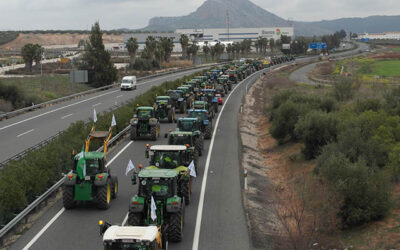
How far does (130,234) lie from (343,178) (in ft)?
35.7

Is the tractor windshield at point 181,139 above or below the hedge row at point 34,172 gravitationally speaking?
above

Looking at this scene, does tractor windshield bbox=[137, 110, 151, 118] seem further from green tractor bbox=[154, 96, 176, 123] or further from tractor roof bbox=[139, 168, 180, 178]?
tractor roof bbox=[139, 168, 180, 178]

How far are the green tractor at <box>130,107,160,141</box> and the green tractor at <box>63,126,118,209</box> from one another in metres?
13.2

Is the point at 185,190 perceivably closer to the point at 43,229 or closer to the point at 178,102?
the point at 43,229

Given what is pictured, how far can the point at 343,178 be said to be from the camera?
19.6 metres

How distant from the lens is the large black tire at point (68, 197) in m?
17.8

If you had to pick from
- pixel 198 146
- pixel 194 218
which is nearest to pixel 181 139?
pixel 198 146

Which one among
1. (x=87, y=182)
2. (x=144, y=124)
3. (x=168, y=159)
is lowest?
(x=87, y=182)

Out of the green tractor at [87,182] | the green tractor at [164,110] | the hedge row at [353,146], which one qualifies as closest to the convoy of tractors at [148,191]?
the green tractor at [87,182]

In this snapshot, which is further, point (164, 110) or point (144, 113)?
point (164, 110)

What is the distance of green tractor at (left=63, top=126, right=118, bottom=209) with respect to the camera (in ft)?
57.8

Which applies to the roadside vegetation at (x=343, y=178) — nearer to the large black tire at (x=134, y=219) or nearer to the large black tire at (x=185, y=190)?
the large black tire at (x=185, y=190)

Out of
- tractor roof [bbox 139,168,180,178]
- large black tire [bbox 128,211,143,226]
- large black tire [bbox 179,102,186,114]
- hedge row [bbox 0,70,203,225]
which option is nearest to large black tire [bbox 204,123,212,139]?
hedge row [bbox 0,70,203,225]

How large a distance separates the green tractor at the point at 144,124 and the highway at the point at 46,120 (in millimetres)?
6295
